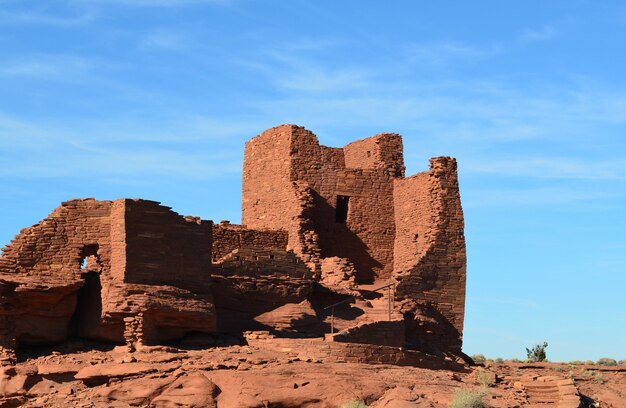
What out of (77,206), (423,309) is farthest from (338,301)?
(77,206)

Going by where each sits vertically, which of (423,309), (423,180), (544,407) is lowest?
(544,407)

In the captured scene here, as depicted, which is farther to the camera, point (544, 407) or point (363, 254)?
point (363, 254)

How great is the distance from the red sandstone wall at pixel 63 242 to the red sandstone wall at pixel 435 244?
9062mm

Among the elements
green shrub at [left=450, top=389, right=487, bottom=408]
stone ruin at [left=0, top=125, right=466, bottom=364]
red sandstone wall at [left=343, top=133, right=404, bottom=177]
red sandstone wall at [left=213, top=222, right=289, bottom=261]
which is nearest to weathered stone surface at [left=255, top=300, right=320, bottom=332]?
stone ruin at [left=0, top=125, right=466, bottom=364]

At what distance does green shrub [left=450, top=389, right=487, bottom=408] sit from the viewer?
1334 inches

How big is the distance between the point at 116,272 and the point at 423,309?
9677mm

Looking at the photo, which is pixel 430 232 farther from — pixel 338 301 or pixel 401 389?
pixel 401 389

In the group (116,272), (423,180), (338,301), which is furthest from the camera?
(423,180)

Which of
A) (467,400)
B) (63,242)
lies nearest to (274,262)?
(63,242)

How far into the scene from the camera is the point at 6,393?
1374 inches

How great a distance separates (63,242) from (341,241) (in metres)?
10.4

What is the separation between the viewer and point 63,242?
3841cm

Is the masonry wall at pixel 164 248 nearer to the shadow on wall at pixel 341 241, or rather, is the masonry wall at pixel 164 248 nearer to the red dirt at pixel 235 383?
the red dirt at pixel 235 383

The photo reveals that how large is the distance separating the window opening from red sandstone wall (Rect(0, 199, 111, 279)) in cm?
967
